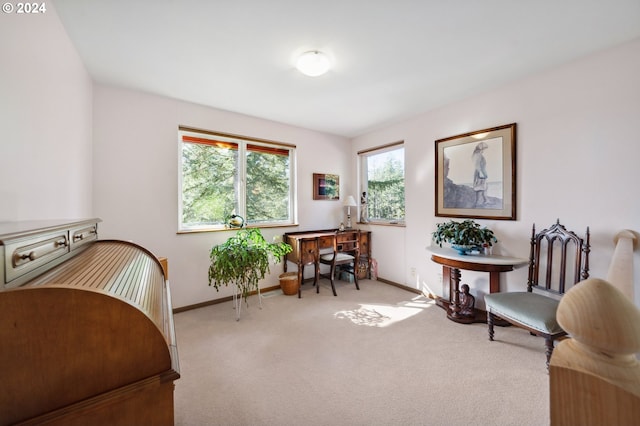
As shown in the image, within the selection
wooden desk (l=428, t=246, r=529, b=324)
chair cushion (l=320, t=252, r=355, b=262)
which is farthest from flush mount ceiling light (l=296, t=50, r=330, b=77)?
chair cushion (l=320, t=252, r=355, b=262)

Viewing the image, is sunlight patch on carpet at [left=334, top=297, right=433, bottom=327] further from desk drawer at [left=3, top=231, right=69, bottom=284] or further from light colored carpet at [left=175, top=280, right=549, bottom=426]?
desk drawer at [left=3, top=231, right=69, bottom=284]

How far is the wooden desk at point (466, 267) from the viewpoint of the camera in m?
2.40

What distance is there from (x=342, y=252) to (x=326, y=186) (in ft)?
3.72

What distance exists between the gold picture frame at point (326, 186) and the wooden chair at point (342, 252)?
0.73 m

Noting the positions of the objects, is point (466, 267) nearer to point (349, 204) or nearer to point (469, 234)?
point (469, 234)

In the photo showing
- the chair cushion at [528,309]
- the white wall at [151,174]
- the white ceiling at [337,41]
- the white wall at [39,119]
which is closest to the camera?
the white wall at [39,119]

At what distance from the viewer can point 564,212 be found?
7.53 ft

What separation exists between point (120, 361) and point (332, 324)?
7.36 feet

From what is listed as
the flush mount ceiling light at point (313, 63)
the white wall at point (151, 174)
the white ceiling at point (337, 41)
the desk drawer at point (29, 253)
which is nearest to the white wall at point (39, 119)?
the white ceiling at point (337, 41)

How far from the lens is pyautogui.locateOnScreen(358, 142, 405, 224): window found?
3.88 meters

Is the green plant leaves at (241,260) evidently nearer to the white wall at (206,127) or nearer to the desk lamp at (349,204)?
the white wall at (206,127)

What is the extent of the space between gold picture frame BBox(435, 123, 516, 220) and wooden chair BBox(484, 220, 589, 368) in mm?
400

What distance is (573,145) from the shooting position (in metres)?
2.23

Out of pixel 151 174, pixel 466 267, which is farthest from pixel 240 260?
pixel 466 267
